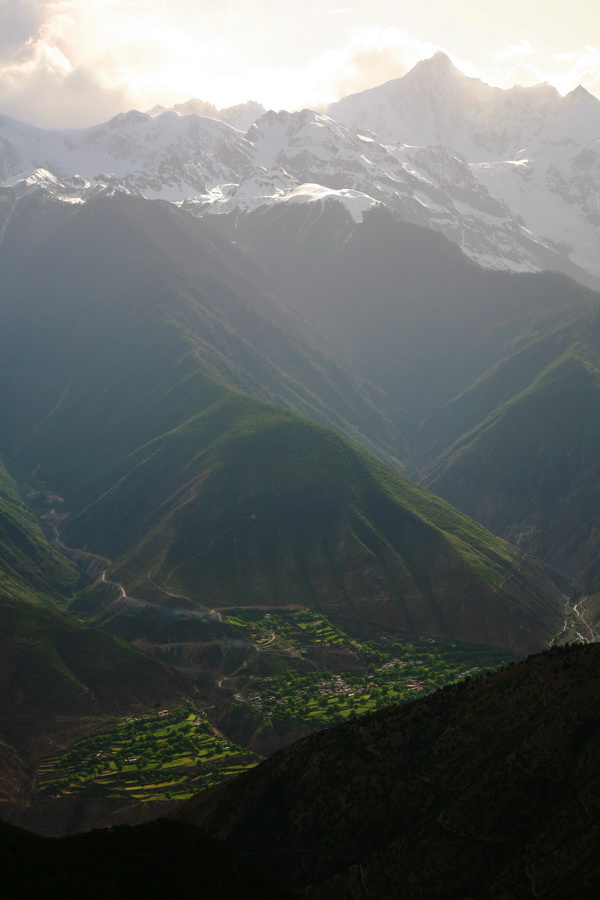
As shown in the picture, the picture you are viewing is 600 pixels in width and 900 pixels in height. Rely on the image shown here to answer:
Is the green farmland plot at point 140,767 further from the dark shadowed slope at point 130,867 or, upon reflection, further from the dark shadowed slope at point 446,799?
the dark shadowed slope at point 130,867

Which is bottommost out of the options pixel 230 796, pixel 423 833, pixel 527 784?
pixel 230 796

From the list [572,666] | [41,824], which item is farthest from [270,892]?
[41,824]

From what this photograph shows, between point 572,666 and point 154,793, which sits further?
point 154,793

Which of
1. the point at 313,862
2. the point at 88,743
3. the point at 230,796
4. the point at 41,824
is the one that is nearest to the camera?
the point at 313,862

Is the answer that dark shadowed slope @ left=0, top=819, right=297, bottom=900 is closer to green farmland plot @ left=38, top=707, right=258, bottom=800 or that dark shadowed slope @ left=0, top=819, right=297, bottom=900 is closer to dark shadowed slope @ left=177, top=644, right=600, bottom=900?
dark shadowed slope @ left=177, top=644, right=600, bottom=900

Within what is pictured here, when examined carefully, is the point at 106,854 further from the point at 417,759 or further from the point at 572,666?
the point at 572,666

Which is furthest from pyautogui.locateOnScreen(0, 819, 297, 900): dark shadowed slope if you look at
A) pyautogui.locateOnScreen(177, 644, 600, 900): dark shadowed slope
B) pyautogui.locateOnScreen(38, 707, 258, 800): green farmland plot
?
pyautogui.locateOnScreen(38, 707, 258, 800): green farmland plot

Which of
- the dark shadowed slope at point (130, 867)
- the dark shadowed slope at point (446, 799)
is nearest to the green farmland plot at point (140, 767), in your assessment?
the dark shadowed slope at point (446, 799)

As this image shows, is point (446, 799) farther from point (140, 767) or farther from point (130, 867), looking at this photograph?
point (140, 767)
